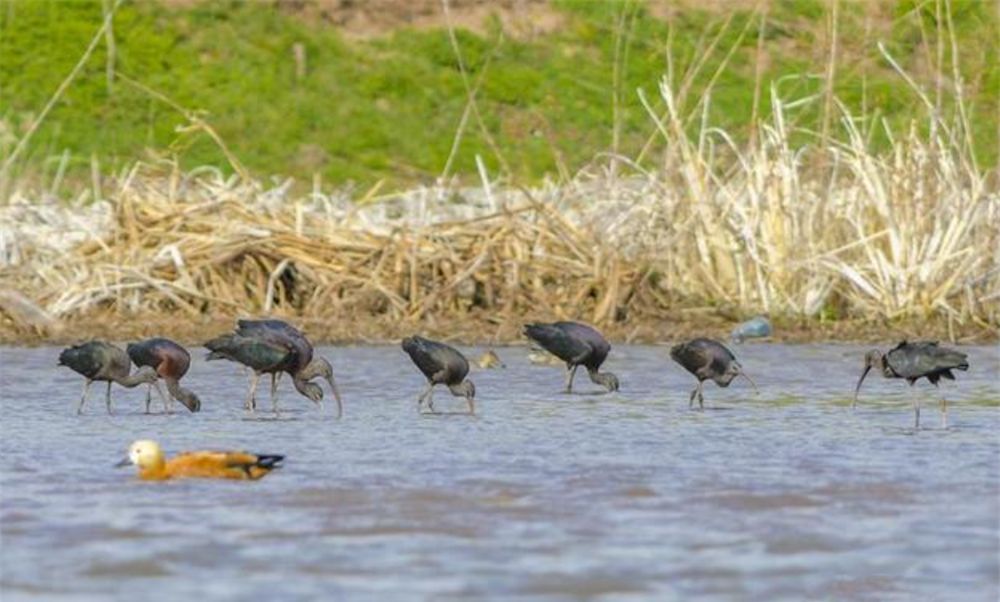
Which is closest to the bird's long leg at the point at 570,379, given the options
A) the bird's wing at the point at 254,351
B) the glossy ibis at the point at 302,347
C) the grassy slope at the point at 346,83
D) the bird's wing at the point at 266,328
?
the glossy ibis at the point at 302,347

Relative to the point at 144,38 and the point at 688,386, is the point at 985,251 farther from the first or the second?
the point at 144,38

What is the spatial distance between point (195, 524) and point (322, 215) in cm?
903

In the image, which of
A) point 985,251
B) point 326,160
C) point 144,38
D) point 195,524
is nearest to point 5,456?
point 195,524

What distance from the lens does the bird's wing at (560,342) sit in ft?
40.0

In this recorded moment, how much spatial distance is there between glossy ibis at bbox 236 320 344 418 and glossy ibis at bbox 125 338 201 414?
359 millimetres

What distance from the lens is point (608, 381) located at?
12164mm

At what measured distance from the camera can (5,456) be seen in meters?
9.38

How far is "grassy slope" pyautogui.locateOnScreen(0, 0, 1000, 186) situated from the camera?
29.4 metres

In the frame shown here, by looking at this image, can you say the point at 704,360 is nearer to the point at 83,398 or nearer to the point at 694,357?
the point at 694,357

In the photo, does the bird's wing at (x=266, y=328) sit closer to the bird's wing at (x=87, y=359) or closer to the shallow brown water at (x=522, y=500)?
the shallow brown water at (x=522, y=500)

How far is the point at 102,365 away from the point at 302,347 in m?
0.91

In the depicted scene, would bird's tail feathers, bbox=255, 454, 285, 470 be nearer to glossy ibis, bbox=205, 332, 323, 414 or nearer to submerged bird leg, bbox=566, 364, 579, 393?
glossy ibis, bbox=205, 332, 323, 414

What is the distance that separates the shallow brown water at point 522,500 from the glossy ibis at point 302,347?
0.58 feet

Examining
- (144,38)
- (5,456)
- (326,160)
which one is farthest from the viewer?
(144,38)
